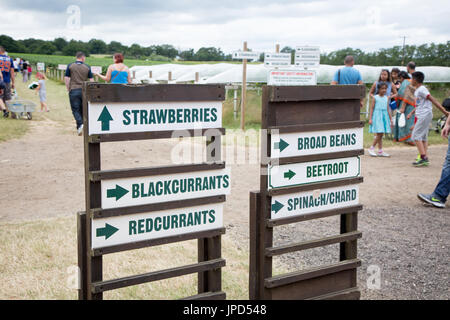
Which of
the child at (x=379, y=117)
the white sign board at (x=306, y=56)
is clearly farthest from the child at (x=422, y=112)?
the white sign board at (x=306, y=56)

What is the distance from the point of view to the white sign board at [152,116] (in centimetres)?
276

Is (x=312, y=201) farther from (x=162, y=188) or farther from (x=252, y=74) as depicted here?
(x=252, y=74)

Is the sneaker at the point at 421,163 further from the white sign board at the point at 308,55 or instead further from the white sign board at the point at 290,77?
the white sign board at the point at 308,55

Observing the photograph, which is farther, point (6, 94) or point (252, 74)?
point (252, 74)

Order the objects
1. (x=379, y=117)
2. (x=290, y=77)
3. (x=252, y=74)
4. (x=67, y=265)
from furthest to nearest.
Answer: (x=252, y=74), (x=290, y=77), (x=379, y=117), (x=67, y=265)

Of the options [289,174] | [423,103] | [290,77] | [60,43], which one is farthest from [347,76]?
[60,43]

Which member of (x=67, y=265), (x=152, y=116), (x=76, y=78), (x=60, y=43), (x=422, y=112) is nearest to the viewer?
(x=152, y=116)

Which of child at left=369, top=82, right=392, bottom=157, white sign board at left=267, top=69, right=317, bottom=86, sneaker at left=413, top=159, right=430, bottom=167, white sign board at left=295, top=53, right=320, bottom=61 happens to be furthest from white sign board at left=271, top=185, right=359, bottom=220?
white sign board at left=295, top=53, right=320, bottom=61

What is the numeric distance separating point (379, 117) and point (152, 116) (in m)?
8.18

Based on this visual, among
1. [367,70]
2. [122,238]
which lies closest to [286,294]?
[122,238]

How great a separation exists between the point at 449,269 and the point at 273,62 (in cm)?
966

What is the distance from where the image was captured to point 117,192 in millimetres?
2836

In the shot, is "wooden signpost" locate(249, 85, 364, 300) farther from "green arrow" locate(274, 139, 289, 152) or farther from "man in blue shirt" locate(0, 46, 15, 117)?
"man in blue shirt" locate(0, 46, 15, 117)

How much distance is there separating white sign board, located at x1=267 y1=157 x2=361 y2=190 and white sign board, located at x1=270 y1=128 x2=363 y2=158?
0.08 meters
